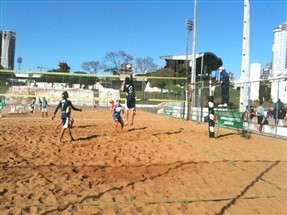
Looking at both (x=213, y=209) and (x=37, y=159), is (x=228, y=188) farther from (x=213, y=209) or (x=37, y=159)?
(x=37, y=159)

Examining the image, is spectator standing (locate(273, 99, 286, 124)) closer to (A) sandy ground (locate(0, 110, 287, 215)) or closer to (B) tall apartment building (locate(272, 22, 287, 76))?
(A) sandy ground (locate(0, 110, 287, 215))

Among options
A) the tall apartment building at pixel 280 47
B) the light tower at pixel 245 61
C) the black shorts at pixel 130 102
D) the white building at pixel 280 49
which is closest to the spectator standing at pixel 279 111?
the light tower at pixel 245 61

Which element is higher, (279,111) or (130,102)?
(130,102)

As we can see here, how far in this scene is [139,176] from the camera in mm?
6023

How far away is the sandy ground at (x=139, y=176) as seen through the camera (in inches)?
177

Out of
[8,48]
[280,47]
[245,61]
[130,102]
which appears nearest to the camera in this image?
[130,102]

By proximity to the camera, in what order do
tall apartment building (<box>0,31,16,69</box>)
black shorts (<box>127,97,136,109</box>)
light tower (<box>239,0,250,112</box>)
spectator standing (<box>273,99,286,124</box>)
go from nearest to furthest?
black shorts (<box>127,97,136,109</box>) < spectator standing (<box>273,99,286,124</box>) < light tower (<box>239,0,250,112</box>) < tall apartment building (<box>0,31,16,69</box>)

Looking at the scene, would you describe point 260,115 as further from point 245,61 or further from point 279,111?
point 245,61

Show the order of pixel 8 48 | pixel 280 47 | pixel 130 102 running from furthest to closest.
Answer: pixel 8 48
pixel 280 47
pixel 130 102

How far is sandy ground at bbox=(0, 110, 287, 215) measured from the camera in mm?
4484

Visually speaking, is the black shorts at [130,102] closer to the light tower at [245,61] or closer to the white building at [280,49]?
the light tower at [245,61]

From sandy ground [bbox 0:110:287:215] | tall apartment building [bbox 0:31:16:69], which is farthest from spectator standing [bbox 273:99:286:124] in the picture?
tall apartment building [bbox 0:31:16:69]

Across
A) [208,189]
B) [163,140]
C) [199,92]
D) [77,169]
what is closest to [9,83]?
[199,92]

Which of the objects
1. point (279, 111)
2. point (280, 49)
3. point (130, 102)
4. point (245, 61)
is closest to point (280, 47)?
point (280, 49)
